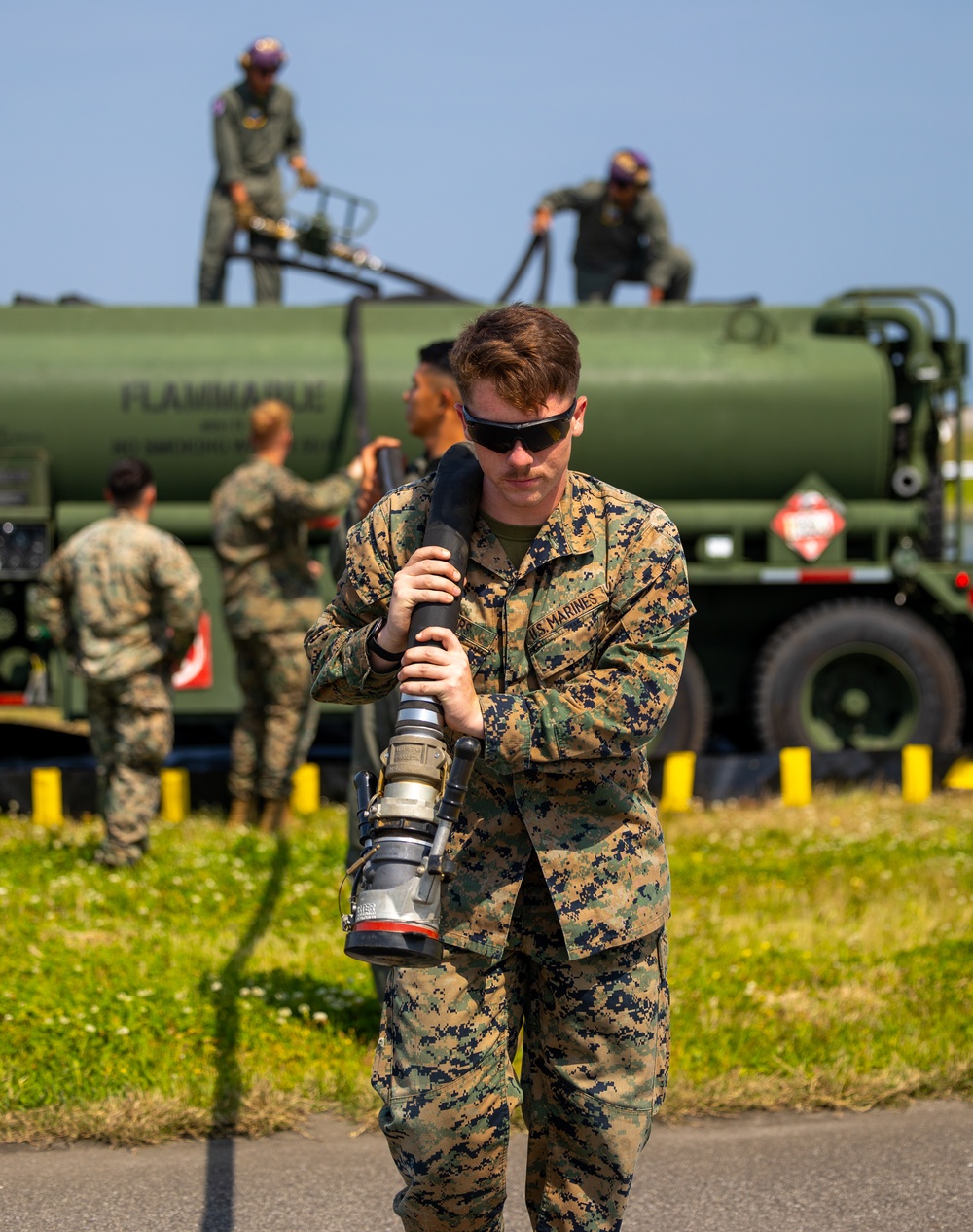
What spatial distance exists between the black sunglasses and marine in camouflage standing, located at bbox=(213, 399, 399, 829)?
494 cm

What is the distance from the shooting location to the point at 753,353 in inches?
369

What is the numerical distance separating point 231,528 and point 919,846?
374cm

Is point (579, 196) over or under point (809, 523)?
over

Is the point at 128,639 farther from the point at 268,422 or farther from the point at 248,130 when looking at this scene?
the point at 248,130

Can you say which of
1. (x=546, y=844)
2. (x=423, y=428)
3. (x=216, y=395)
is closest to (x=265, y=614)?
(x=216, y=395)

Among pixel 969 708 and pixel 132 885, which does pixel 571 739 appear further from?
pixel 969 708

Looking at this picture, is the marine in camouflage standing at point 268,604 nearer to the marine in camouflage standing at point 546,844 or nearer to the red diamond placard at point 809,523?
the red diamond placard at point 809,523

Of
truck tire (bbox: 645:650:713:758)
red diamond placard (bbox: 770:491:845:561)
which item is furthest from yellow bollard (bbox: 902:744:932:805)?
red diamond placard (bbox: 770:491:845:561)

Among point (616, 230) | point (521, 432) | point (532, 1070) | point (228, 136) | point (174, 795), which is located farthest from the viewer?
point (616, 230)

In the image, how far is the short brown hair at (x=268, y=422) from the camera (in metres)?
7.54

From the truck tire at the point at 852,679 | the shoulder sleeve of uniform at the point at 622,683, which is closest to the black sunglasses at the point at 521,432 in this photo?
the shoulder sleeve of uniform at the point at 622,683

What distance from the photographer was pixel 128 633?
22.5 ft

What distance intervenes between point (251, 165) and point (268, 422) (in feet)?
10.5

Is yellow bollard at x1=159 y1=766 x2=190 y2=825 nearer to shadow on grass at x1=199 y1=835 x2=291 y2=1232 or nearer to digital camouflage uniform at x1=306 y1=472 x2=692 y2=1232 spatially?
shadow on grass at x1=199 y1=835 x2=291 y2=1232
